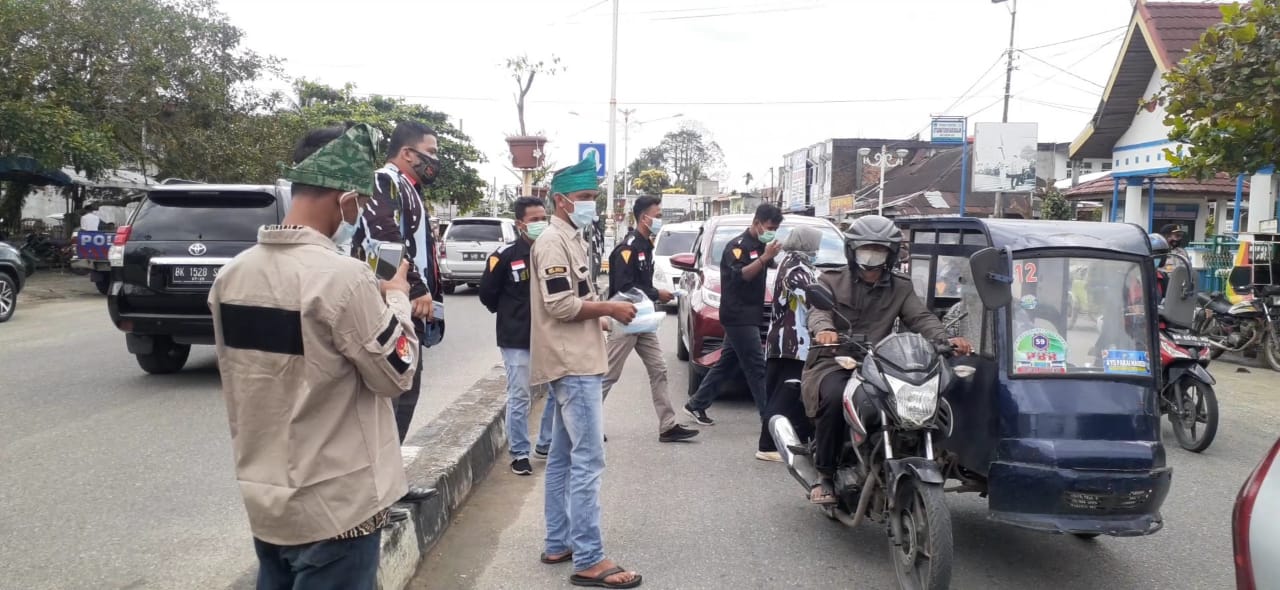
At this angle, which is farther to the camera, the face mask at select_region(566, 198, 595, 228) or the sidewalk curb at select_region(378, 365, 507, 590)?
the face mask at select_region(566, 198, 595, 228)

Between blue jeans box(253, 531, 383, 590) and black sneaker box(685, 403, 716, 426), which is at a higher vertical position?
blue jeans box(253, 531, 383, 590)

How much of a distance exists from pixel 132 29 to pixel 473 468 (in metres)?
17.9

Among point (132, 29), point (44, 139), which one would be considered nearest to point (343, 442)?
point (44, 139)

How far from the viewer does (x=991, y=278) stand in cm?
407

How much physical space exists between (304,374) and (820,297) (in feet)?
9.54

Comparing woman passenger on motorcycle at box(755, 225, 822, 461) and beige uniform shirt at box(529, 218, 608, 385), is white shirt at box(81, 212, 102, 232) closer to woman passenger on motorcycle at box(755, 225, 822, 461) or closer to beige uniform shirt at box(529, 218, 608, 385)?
woman passenger on motorcycle at box(755, 225, 822, 461)

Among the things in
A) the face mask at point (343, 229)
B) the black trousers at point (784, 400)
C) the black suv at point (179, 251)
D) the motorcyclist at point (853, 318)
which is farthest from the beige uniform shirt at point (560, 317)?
the black suv at point (179, 251)

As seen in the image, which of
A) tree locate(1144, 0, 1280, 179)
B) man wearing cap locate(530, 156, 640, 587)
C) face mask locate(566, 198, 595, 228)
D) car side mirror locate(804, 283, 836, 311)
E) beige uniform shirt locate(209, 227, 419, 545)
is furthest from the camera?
tree locate(1144, 0, 1280, 179)

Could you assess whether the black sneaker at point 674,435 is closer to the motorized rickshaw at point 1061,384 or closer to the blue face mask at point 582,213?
the motorized rickshaw at point 1061,384

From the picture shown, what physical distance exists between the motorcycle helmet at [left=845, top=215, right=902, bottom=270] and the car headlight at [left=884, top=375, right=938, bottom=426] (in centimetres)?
89

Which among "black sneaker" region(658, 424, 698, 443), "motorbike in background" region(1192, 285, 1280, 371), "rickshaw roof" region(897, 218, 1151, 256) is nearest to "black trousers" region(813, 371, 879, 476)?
"rickshaw roof" region(897, 218, 1151, 256)

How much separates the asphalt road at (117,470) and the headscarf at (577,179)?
223 cm

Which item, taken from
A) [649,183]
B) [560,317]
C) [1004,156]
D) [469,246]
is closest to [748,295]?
[560,317]

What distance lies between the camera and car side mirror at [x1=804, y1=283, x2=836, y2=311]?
457cm
